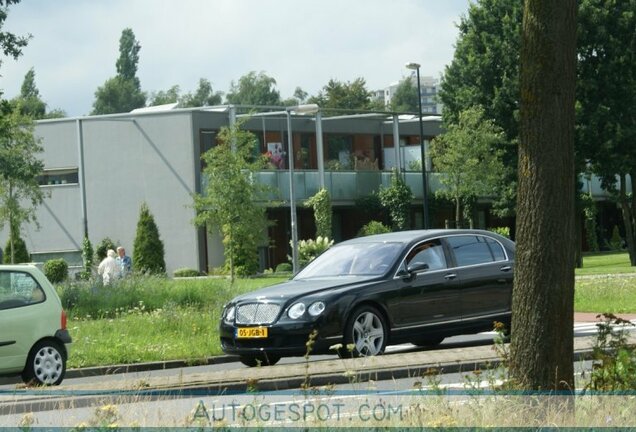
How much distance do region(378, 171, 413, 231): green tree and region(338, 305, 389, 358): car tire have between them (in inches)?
1826

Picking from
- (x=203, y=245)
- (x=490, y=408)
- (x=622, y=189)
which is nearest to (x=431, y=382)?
(x=490, y=408)

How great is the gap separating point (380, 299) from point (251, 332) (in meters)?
1.70

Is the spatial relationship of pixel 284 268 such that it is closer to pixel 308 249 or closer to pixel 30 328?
pixel 308 249

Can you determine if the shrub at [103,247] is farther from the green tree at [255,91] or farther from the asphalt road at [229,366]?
the green tree at [255,91]

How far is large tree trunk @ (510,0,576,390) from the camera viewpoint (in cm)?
897

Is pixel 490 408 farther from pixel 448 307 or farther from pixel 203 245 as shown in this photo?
pixel 203 245

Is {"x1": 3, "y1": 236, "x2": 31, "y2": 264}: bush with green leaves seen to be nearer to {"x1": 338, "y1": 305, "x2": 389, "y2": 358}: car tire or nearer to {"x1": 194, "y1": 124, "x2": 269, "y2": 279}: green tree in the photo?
{"x1": 194, "y1": 124, "x2": 269, "y2": 279}: green tree

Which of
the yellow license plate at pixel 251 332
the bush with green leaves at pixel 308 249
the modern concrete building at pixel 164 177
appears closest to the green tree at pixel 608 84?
the bush with green leaves at pixel 308 249

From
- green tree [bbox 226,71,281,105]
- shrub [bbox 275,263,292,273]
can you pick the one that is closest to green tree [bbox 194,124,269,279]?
shrub [bbox 275,263,292,273]

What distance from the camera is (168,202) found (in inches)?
2420

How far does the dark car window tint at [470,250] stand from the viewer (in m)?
18.6

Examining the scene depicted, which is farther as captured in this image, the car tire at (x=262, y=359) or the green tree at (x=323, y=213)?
the green tree at (x=323, y=213)

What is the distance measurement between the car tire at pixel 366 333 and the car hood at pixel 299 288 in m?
0.41

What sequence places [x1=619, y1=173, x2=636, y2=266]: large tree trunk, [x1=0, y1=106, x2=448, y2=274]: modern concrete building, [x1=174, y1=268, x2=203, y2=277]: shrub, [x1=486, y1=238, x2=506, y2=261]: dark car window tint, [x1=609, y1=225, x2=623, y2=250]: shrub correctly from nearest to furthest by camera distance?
[x1=486, y1=238, x2=506, y2=261]: dark car window tint < [x1=619, y1=173, x2=636, y2=266]: large tree trunk < [x1=174, y1=268, x2=203, y2=277]: shrub < [x1=0, y1=106, x2=448, y2=274]: modern concrete building < [x1=609, y1=225, x2=623, y2=250]: shrub
